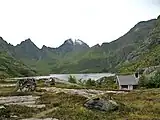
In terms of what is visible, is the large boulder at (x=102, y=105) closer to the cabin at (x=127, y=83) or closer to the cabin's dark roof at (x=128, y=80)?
the cabin at (x=127, y=83)

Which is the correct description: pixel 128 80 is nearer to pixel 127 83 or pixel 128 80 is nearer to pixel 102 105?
pixel 127 83

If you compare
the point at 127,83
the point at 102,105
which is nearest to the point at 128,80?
the point at 127,83

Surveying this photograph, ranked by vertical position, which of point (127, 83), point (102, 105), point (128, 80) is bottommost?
point (102, 105)

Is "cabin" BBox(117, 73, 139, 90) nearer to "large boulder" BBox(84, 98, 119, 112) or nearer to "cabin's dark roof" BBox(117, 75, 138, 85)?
"cabin's dark roof" BBox(117, 75, 138, 85)

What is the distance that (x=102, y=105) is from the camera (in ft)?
129

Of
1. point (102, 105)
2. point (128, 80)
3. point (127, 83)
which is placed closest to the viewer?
point (102, 105)

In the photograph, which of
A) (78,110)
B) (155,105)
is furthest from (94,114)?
(155,105)

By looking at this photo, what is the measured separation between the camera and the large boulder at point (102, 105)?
38.8m

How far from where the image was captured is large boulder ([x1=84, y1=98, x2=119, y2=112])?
127ft

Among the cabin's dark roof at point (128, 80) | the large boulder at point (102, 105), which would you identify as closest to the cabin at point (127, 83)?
the cabin's dark roof at point (128, 80)

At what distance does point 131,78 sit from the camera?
13512 cm

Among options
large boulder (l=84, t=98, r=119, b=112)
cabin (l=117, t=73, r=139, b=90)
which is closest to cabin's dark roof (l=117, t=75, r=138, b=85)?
cabin (l=117, t=73, r=139, b=90)

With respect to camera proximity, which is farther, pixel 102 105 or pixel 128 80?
pixel 128 80

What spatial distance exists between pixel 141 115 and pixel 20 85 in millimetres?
40344
